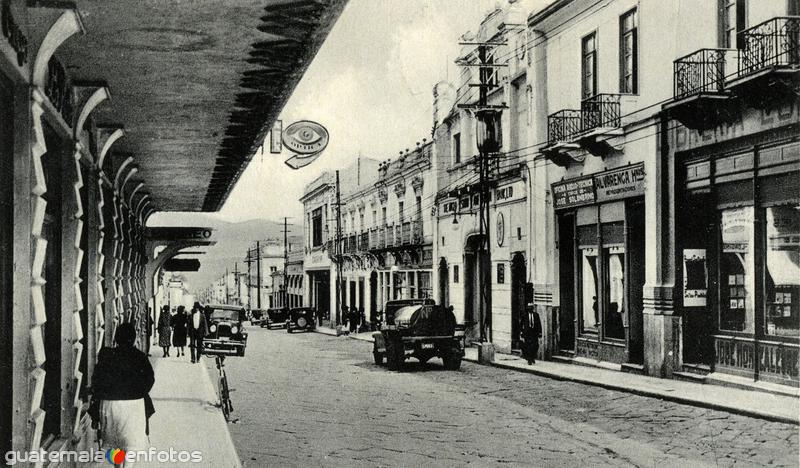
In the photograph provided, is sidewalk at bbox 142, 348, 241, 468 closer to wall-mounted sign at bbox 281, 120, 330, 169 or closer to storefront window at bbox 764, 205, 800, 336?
wall-mounted sign at bbox 281, 120, 330, 169

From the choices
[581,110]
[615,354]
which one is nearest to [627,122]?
[581,110]

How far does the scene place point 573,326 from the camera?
21000mm

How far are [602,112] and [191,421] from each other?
11367 millimetres

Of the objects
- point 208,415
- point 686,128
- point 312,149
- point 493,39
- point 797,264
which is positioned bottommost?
point 208,415

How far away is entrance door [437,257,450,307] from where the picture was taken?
31209 mm

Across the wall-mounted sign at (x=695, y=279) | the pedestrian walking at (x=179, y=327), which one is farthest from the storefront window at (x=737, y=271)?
the pedestrian walking at (x=179, y=327)

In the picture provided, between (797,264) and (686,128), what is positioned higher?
(686,128)

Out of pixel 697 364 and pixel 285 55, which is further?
pixel 697 364

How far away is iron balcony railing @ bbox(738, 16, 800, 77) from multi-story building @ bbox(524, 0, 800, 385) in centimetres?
3

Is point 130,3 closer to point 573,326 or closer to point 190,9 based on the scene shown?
point 190,9

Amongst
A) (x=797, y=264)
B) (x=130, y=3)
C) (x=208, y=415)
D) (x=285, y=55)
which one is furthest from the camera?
(x=797, y=264)

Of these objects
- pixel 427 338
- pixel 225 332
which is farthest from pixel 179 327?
pixel 427 338

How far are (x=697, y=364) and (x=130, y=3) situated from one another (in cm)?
1330

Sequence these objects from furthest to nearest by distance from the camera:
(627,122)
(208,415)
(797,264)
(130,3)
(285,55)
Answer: (627,122) → (797,264) → (208,415) → (285,55) → (130,3)
